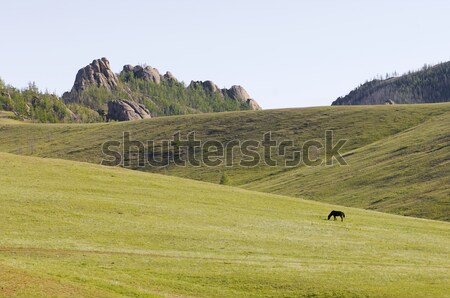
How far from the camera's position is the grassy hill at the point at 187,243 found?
33688mm

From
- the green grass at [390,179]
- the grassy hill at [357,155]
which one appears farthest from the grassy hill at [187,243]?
the grassy hill at [357,155]

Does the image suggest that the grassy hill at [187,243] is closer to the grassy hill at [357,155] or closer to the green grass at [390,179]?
the green grass at [390,179]

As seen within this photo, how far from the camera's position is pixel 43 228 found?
151 feet

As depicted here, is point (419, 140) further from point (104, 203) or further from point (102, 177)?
point (104, 203)

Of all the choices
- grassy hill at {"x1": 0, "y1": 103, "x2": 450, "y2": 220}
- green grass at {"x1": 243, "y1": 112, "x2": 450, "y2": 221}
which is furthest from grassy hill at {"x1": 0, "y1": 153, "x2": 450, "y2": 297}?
grassy hill at {"x1": 0, "y1": 103, "x2": 450, "y2": 220}

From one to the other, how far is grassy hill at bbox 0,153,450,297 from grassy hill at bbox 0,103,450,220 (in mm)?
33036

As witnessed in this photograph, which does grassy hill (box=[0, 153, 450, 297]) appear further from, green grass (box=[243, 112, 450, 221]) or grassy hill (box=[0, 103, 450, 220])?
grassy hill (box=[0, 103, 450, 220])

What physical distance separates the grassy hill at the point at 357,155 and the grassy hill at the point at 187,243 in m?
33.0

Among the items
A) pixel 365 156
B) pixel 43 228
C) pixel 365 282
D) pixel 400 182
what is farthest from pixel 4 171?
pixel 365 156

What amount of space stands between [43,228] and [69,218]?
404 cm

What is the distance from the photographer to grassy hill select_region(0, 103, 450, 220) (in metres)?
104

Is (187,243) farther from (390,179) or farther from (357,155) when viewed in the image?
(357,155)

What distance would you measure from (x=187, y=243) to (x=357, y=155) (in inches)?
4059

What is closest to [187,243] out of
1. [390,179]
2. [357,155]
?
[390,179]
